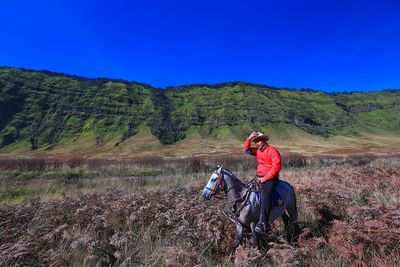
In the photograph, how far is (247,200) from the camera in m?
6.29

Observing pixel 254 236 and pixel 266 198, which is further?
pixel 266 198

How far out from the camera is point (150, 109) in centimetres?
13512

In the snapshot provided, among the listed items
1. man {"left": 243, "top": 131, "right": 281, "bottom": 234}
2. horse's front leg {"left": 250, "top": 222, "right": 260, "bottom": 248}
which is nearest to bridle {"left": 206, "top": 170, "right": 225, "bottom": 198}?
man {"left": 243, "top": 131, "right": 281, "bottom": 234}

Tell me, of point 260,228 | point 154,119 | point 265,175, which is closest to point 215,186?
point 265,175

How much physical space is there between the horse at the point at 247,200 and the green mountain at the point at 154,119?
272 ft

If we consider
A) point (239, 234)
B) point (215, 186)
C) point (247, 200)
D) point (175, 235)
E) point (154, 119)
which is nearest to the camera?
point (175, 235)

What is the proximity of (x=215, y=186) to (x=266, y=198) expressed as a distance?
1.07m

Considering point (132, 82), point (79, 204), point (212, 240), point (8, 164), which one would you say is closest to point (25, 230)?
point (79, 204)

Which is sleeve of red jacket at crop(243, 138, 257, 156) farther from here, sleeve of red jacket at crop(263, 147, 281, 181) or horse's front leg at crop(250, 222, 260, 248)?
horse's front leg at crop(250, 222, 260, 248)

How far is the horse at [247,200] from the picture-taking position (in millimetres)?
6148

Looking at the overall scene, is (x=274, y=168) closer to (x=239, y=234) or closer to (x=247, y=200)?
(x=247, y=200)

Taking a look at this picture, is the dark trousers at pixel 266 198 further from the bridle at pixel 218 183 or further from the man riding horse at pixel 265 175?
the bridle at pixel 218 183

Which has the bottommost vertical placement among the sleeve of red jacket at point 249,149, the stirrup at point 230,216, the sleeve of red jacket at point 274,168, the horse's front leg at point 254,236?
the horse's front leg at point 254,236

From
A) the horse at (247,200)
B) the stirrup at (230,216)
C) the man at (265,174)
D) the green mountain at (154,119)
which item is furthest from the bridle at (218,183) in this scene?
the green mountain at (154,119)
